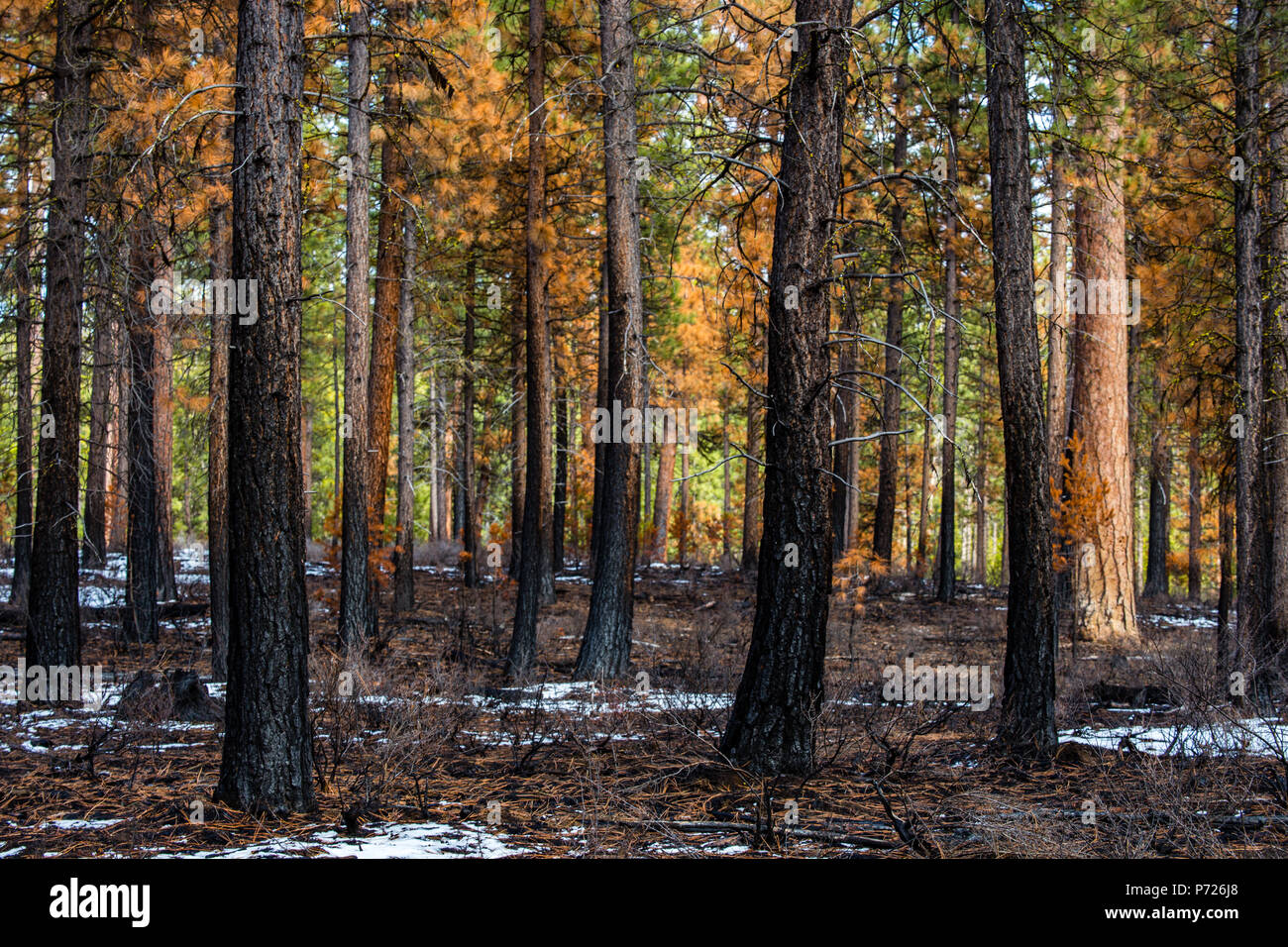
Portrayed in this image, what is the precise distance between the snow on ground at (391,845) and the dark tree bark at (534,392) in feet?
18.2

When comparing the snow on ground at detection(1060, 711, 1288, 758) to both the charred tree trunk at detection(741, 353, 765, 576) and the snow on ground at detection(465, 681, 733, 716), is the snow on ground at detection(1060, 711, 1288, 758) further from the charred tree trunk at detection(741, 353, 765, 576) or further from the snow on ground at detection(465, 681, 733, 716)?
the charred tree trunk at detection(741, 353, 765, 576)

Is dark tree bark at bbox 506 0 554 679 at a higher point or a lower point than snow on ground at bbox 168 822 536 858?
higher

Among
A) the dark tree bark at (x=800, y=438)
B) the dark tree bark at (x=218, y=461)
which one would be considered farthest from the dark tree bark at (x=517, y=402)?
the dark tree bark at (x=800, y=438)

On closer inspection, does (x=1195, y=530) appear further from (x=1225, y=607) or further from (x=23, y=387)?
(x=23, y=387)

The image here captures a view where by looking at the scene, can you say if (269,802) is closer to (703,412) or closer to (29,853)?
(29,853)

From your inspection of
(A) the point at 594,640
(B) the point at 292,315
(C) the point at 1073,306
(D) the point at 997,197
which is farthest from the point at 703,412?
(B) the point at 292,315

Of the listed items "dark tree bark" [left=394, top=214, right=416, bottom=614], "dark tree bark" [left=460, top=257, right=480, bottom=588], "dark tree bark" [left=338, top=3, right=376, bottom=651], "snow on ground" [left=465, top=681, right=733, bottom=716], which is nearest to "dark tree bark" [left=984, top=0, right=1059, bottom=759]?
"snow on ground" [left=465, top=681, right=733, bottom=716]

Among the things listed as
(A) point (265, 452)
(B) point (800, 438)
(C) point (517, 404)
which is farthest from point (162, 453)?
(C) point (517, 404)

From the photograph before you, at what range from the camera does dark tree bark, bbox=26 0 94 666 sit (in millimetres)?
9203

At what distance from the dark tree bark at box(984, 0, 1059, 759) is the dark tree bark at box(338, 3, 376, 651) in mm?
7292

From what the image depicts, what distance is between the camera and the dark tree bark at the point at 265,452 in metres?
5.20

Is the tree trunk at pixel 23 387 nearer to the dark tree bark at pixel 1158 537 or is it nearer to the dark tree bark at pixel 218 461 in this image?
the dark tree bark at pixel 218 461

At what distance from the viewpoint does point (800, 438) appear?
5906 mm

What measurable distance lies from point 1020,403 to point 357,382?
8.38 m
